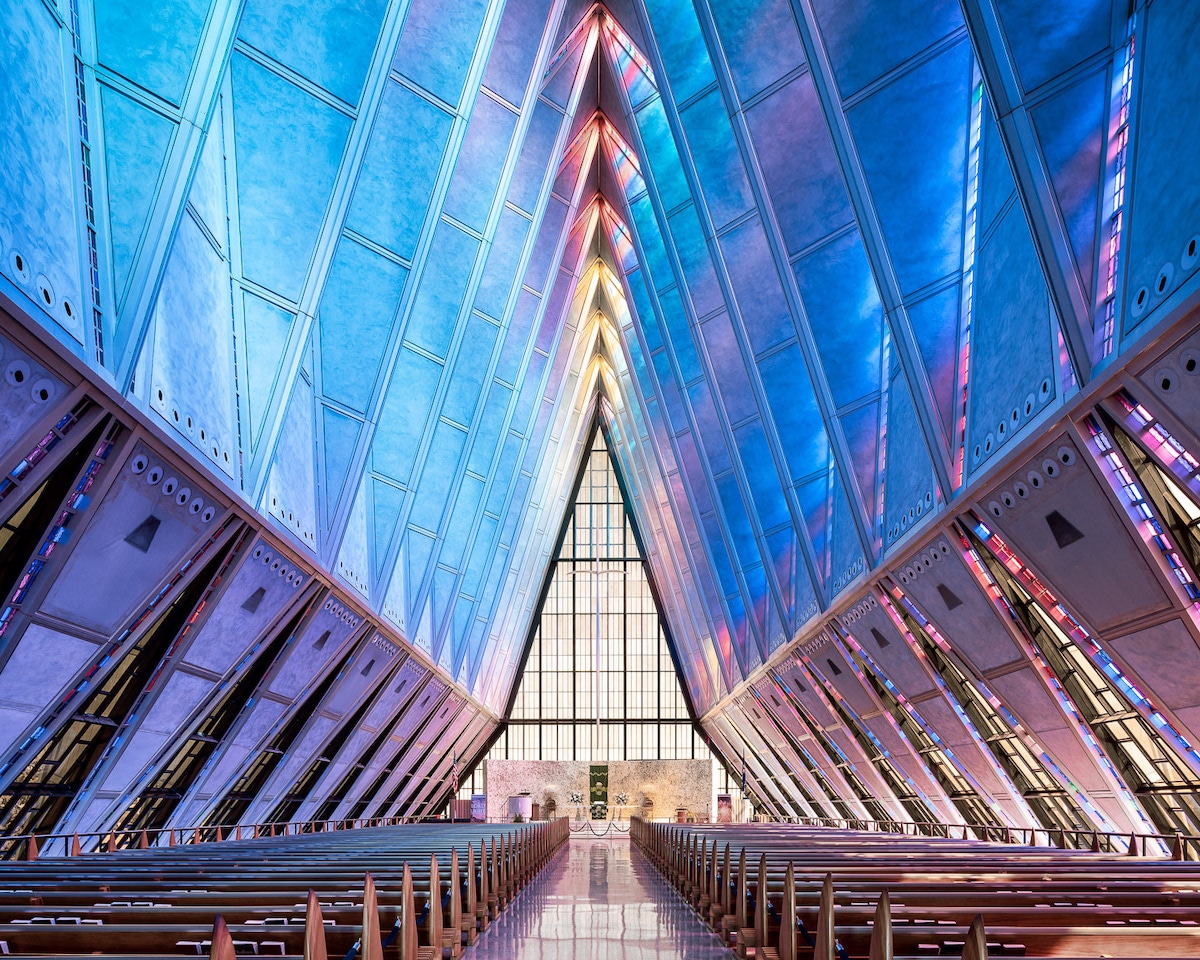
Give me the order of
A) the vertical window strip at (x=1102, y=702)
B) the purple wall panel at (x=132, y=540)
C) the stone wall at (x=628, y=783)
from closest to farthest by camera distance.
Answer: the purple wall panel at (x=132, y=540)
the vertical window strip at (x=1102, y=702)
the stone wall at (x=628, y=783)

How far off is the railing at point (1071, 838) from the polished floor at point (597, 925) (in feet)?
17.8

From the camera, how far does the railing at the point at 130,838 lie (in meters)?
11.5

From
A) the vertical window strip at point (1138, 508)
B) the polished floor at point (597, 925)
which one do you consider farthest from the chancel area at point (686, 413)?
the polished floor at point (597, 925)

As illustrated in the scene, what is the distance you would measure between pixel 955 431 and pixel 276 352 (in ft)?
25.1

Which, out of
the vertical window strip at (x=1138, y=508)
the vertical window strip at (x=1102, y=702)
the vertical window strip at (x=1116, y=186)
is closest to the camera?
the vertical window strip at (x=1116, y=186)

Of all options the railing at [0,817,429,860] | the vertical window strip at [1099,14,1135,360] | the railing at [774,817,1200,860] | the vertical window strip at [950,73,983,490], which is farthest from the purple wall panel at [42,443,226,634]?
the railing at [774,817,1200,860]

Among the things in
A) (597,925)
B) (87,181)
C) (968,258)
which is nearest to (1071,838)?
(597,925)

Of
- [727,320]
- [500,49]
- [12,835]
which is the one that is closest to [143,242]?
[12,835]

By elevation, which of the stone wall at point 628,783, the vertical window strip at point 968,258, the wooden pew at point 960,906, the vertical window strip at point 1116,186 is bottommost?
the wooden pew at point 960,906

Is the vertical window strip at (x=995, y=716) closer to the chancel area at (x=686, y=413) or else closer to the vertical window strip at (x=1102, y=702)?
the chancel area at (x=686, y=413)

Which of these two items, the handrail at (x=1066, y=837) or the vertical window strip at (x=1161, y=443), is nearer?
the vertical window strip at (x=1161, y=443)

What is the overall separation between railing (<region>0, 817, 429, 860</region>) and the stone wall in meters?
19.4

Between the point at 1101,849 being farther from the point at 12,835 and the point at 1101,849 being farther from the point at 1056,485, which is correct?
the point at 12,835

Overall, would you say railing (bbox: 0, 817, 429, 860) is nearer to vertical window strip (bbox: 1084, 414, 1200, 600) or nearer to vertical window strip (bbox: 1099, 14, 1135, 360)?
vertical window strip (bbox: 1084, 414, 1200, 600)
